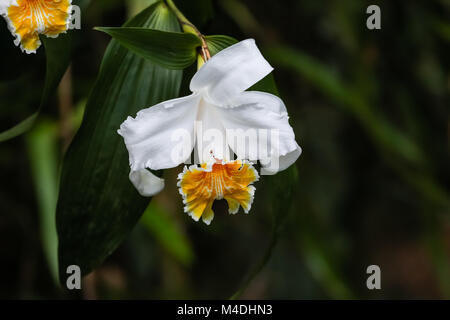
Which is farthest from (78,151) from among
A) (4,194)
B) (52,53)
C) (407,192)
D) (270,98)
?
(407,192)

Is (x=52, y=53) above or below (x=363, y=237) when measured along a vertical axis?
above

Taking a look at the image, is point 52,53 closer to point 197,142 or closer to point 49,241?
point 197,142

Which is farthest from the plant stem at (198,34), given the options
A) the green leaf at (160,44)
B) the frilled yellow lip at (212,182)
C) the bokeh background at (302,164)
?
the bokeh background at (302,164)

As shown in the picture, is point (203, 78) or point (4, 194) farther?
point (4, 194)

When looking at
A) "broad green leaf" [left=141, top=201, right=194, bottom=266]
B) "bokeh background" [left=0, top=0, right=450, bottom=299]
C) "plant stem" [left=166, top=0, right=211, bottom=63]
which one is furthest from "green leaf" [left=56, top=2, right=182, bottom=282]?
"broad green leaf" [left=141, top=201, right=194, bottom=266]

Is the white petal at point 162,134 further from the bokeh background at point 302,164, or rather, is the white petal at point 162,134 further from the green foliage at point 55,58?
the bokeh background at point 302,164

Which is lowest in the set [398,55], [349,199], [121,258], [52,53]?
[121,258]
